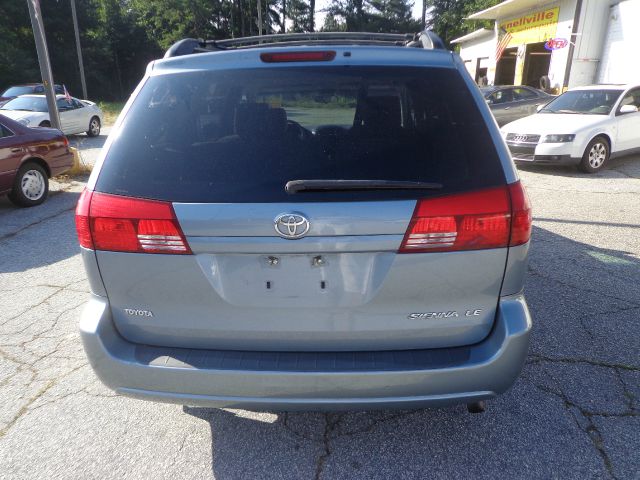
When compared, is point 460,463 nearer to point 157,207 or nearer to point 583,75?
point 157,207

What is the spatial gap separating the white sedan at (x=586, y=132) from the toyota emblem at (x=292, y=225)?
29.5ft

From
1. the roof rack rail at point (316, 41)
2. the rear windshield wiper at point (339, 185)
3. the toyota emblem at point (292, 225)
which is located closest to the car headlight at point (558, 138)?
the roof rack rail at point (316, 41)

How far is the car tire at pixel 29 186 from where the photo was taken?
761 cm

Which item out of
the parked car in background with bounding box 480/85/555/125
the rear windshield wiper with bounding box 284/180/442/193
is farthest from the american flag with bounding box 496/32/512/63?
the rear windshield wiper with bounding box 284/180/442/193

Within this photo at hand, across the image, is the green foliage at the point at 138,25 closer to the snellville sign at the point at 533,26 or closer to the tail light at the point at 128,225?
the snellville sign at the point at 533,26

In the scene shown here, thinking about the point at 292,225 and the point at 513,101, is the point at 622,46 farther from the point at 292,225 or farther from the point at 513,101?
the point at 292,225

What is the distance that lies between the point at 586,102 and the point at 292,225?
10980 millimetres

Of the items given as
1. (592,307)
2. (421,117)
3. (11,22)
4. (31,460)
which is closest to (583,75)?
(592,307)

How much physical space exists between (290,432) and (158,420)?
0.75 metres

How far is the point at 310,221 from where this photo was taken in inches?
74.2

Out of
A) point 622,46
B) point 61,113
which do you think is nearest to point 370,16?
point 622,46

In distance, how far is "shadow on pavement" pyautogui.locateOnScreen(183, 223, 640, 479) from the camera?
7.79ft

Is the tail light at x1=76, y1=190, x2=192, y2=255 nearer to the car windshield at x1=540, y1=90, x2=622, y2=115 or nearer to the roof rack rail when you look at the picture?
the roof rack rail

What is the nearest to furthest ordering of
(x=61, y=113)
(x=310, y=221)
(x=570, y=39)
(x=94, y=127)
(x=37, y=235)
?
(x=310, y=221) → (x=37, y=235) → (x=61, y=113) → (x=94, y=127) → (x=570, y=39)
